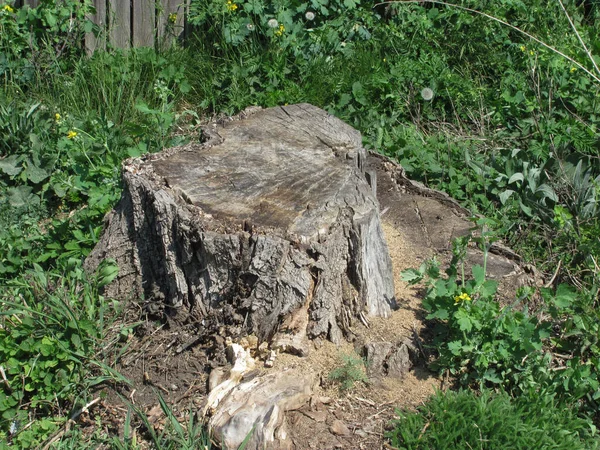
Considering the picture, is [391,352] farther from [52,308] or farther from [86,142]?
[86,142]

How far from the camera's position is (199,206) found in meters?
3.39

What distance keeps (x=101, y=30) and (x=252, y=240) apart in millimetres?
3452

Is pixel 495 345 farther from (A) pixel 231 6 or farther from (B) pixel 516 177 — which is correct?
(A) pixel 231 6

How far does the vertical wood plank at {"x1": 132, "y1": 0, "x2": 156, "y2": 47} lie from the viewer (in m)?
6.07

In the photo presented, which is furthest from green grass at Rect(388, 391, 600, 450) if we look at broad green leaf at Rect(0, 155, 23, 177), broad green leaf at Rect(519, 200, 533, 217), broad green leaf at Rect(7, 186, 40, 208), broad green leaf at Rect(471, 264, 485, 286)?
broad green leaf at Rect(0, 155, 23, 177)

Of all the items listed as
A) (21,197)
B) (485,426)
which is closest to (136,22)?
(21,197)

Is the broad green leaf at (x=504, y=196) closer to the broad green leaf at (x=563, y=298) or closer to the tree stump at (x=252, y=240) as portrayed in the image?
the tree stump at (x=252, y=240)

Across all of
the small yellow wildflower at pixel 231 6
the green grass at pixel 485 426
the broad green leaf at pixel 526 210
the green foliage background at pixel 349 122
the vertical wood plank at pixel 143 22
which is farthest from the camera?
the vertical wood plank at pixel 143 22

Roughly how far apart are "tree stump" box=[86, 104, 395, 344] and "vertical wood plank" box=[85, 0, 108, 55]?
2514 millimetres

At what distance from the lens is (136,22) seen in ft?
20.0

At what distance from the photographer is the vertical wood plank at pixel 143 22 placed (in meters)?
6.07

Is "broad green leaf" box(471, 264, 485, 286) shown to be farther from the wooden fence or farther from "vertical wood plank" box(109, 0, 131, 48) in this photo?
"vertical wood plank" box(109, 0, 131, 48)

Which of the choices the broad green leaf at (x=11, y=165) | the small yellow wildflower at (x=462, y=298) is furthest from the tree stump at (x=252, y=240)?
the broad green leaf at (x=11, y=165)

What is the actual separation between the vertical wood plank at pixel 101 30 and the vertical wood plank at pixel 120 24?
7cm
